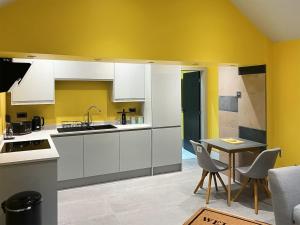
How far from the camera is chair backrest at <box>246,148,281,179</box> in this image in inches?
131

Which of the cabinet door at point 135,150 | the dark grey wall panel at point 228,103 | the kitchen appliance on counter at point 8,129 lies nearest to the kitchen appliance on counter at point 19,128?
the kitchen appliance on counter at point 8,129

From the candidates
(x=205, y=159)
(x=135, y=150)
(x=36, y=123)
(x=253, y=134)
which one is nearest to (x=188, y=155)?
(x=135, y=150)

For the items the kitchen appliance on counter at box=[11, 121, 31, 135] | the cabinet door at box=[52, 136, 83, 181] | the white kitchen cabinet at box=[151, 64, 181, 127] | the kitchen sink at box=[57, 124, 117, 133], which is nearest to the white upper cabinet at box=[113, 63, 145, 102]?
the white kitchen cabinet at box=[151, 64, 181, 127]

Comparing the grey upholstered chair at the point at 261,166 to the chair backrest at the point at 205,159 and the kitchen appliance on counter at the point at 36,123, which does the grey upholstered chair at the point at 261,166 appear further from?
the kitchen appliance on counter at the point at 36,123

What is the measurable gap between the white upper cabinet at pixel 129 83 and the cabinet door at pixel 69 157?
1.09 m

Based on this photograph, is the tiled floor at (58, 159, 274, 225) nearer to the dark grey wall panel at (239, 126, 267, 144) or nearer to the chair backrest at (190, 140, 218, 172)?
the chair backrest at (190, 140, 218, 172)

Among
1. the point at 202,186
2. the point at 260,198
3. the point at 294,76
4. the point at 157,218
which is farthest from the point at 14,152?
the point at 294,76

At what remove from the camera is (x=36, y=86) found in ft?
13.9

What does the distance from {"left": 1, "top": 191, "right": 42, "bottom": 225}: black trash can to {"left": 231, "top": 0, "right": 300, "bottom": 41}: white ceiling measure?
3.35 m

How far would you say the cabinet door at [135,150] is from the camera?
183 inches

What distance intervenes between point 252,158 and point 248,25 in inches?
79.5

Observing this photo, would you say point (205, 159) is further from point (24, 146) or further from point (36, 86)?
point (36, 86)

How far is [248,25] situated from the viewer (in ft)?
12.5

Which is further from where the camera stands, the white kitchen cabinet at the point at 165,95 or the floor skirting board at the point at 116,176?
the white kitchen cabinet at the point at 165,95
